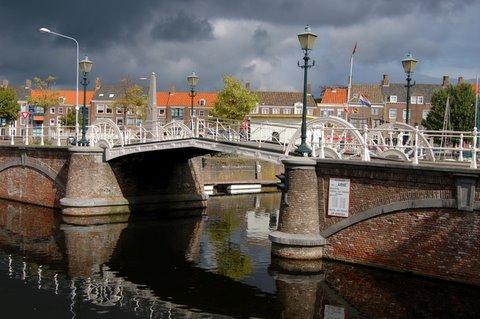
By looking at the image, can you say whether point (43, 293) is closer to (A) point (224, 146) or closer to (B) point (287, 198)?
(B) point (287, 198)

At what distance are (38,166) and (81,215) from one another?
570 centimetres

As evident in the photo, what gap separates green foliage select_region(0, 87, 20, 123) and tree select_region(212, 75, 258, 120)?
90.6 feet

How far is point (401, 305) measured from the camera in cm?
1566

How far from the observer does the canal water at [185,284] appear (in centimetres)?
1520

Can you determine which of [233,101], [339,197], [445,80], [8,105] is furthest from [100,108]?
[339,197]

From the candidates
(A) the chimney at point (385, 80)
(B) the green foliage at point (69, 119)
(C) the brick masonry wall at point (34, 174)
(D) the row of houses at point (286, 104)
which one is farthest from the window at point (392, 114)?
(C) the brick masonry wall at point (34, 174)

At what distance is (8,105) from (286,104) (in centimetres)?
4453

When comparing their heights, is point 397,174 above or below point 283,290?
above

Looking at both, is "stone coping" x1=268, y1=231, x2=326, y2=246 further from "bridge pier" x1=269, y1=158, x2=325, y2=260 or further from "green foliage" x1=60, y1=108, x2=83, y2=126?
"green foliage" x1=60, y1=108, x2=83, y2=126

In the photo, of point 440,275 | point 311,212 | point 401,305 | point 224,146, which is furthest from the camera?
point 224,146

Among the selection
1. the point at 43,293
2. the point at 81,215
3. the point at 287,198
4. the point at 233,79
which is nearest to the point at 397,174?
the point at 287,198

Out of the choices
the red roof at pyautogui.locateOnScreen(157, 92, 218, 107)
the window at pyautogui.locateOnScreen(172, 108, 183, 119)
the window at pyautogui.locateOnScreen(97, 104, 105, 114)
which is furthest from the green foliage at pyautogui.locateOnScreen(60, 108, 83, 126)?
the window at pyautogui.locateOnScreen(172, 108, 183, 119)

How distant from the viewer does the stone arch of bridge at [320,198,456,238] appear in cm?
1697

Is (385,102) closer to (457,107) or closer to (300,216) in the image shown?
(457,107)
